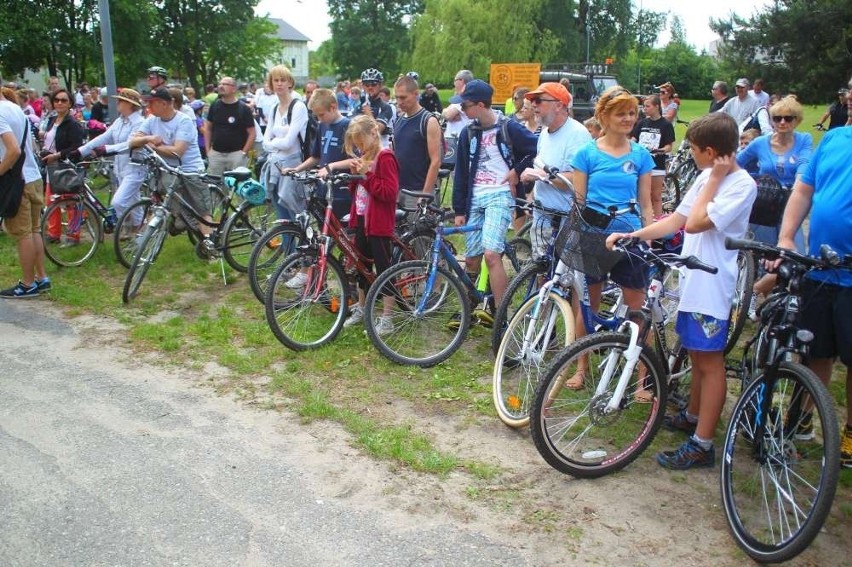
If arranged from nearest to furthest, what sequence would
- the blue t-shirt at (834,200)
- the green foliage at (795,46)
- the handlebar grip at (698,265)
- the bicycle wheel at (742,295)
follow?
the handlebar grip at (698,265) < the blue t-shirt at (834,200) < the bicycle wheel at (742,295) < the green foliage at (795,46)

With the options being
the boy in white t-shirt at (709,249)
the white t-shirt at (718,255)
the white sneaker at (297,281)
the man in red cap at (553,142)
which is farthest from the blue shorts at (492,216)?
the white t-shirt at (718,255)

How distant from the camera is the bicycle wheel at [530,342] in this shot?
4.23 m

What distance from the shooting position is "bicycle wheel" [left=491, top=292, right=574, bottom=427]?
4230 mm

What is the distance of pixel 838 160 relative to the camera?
3.51 m

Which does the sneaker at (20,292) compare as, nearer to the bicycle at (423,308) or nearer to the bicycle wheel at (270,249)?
the bicycle wheel at (270,249)

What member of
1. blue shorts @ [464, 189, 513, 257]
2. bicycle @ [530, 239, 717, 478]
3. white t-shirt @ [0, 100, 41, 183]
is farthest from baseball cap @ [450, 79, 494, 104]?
white t-shirt @ [0, 100, 41, 183]

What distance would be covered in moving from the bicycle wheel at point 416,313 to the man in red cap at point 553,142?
74 cm

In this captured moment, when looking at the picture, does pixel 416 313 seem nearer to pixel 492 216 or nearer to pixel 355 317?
pixel 355 317

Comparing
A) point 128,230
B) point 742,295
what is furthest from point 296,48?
point 742,295

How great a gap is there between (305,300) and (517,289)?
1.63 meters

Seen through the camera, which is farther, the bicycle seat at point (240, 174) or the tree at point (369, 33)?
the tree at point (369, 33)

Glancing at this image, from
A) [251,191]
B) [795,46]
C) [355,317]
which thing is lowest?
[355,317]

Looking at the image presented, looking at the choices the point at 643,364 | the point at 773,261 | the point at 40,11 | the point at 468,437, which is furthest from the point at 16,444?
the point at 40,11

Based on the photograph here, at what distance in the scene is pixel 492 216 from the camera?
18.2 feet
